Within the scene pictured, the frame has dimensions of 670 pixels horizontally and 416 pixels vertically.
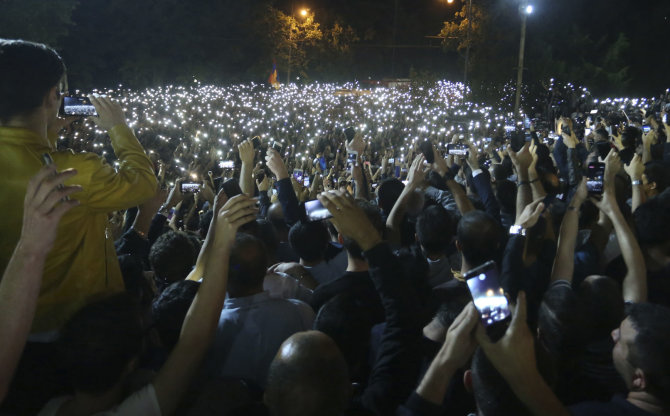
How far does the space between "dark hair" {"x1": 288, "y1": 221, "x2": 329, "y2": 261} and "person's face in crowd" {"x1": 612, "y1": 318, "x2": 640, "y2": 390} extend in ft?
7.05

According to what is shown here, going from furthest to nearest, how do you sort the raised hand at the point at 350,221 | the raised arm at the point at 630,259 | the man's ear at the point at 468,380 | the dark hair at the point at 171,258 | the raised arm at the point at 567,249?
the dark hair at the point at 171,258 → the raised arm at the point at 567,249 → the raised arm at the point at 630,259 → the raised hand at the point at 350,221 → the man's ear at the point at 468,380

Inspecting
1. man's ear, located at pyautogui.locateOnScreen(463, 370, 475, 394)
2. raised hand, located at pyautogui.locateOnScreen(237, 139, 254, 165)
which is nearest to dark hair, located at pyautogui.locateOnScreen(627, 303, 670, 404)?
man's ear, located at pyautogui.locateOnScreen(463, 370, 475, 394)

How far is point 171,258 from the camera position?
3508 millimetres

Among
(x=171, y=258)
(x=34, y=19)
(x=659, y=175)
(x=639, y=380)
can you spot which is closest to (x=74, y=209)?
(x=171, y=258)

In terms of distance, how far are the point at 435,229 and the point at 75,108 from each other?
7.26ft

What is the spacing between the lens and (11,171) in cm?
207

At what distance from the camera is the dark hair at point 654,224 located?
3.62m

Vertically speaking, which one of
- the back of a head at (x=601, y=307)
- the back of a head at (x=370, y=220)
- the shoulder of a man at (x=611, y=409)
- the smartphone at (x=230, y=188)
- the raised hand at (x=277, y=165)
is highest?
the raised hand at (x=277, y=165)

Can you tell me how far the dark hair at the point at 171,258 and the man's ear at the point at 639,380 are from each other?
8.34ft

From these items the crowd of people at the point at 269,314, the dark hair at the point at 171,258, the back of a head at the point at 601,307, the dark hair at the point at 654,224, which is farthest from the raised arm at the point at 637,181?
the dark hair at the point at 171,258

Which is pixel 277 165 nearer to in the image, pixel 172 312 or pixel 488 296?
pixel 172 312

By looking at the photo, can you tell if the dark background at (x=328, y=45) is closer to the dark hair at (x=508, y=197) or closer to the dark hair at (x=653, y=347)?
the dark hair at (x=508, y=197)

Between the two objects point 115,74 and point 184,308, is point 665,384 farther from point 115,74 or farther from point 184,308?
point 115,74

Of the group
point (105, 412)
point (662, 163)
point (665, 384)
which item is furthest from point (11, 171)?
point (662, 163)
